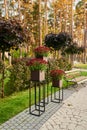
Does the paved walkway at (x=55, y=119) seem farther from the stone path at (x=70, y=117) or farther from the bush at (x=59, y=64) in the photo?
the bush at (x=59, y=64)

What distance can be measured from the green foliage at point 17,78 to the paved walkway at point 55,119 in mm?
2531

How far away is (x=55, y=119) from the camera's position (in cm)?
632

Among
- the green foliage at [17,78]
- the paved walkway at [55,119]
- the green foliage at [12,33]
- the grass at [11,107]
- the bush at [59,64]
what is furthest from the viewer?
the bush at [59,64]

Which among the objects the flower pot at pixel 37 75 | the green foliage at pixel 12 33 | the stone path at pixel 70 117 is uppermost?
the green foliage at pixel 12 33

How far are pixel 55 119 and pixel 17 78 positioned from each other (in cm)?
403

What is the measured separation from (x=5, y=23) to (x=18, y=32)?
551 mm

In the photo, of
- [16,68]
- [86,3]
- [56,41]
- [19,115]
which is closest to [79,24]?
[86,3]

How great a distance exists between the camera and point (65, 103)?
8.16 metres

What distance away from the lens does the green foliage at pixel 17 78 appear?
9875mm

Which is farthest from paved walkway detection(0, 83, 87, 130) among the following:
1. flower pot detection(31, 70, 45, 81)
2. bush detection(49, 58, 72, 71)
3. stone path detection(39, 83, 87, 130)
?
bush detection(49, 58, 72, 71)

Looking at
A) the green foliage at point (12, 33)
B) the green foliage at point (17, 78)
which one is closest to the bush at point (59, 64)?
the green foliage at point (17, 78)

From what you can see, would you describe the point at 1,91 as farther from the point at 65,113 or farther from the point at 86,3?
the point at 86,3

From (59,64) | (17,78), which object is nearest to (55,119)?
(17,78)

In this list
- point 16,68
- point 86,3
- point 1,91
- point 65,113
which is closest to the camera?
point 65,113
